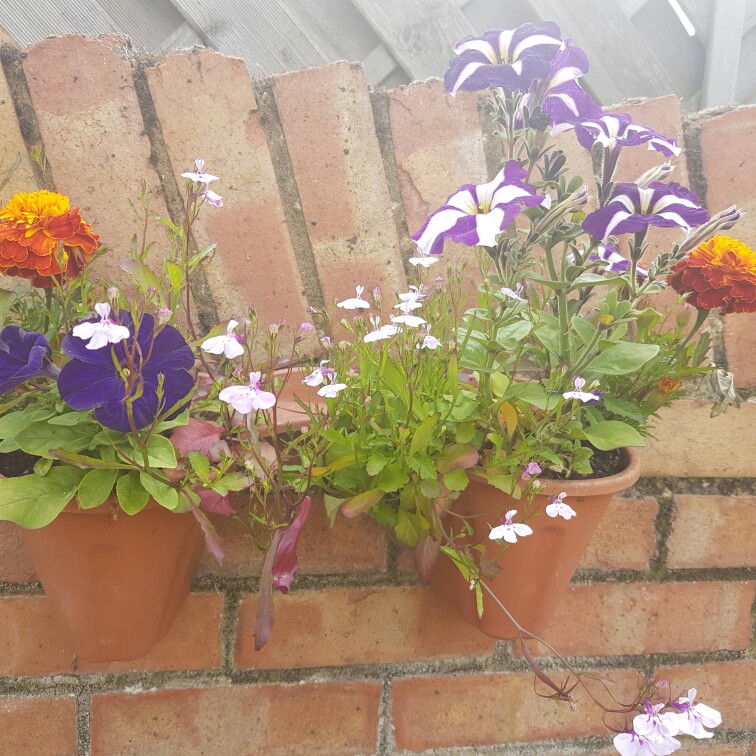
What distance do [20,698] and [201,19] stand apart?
0.91 meters

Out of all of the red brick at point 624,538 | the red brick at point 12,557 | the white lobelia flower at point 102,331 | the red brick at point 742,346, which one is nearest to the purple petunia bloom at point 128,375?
the white lobelia flower at point 102,331

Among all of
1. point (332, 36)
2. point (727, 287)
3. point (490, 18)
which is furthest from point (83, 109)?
point (727, 287)

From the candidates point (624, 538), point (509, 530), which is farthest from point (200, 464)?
point (624, 538)

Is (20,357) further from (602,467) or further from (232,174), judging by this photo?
(602,467)

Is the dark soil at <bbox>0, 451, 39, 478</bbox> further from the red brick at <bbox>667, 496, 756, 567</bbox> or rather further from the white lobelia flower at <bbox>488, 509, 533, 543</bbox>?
the red brick at <bbox>667, 496, 756, 567</bbox>

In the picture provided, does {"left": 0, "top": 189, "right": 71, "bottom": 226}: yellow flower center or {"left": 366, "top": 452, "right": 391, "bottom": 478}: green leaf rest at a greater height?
{"left": 0, "top": 189, "right": 71, "bottom": 226}: yellow flower center

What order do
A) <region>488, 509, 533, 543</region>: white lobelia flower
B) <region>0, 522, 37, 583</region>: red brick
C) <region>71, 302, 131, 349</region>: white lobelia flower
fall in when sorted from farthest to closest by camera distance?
<region>0, 522, 37, 583</region>: red brick < <region>488, 509, 533, 543</region>: white lobelia flower < <region>71, 302, 131, 349</region>: white lobelia flower

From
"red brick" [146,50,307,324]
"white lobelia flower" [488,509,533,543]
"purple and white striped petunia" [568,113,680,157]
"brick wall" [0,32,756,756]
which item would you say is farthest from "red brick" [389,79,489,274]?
"white lobelia flower" [488,509,533,543]

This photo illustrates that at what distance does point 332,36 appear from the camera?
3.21 feet

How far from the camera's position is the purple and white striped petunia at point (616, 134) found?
54cm

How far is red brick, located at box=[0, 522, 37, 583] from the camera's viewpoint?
0.73m

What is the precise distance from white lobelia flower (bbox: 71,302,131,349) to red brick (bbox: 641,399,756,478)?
→ 644 millimetres

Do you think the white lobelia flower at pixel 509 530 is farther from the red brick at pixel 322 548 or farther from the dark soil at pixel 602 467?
the red brick at pixel 322 548

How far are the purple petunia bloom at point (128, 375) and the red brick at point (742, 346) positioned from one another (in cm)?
67
